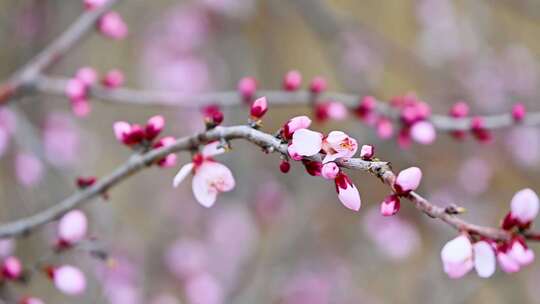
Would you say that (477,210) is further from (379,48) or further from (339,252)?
(379,48)

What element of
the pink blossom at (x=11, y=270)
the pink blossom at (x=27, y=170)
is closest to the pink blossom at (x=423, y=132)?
the pink blossom at (x=11, y=270)

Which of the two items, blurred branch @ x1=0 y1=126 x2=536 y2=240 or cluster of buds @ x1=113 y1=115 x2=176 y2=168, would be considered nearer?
blurred branch @ x1=0 y1=126 x2=536 y2=240

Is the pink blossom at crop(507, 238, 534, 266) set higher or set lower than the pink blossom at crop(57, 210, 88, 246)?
lower

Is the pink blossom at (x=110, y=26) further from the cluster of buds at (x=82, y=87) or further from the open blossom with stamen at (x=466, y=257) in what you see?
the open blossom with stamen at (x=466, y=257)

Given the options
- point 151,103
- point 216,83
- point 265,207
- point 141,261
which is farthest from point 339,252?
point 151,103

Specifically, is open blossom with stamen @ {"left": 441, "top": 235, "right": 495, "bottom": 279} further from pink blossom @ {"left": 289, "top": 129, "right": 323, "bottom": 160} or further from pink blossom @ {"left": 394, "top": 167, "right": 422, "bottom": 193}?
pink blossom @ {"left": 289, "top": 129, "right": 323, "bottom": 160}

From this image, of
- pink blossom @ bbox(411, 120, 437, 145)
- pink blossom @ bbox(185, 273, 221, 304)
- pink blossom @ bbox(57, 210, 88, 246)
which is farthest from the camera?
pink blossom @ bbox(185, 273, 221, 304)

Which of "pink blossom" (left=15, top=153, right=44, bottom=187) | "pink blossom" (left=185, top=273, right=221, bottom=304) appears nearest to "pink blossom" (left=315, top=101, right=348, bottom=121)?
"pink blossom" (left=15, top=153, right=44, bottom=187)
